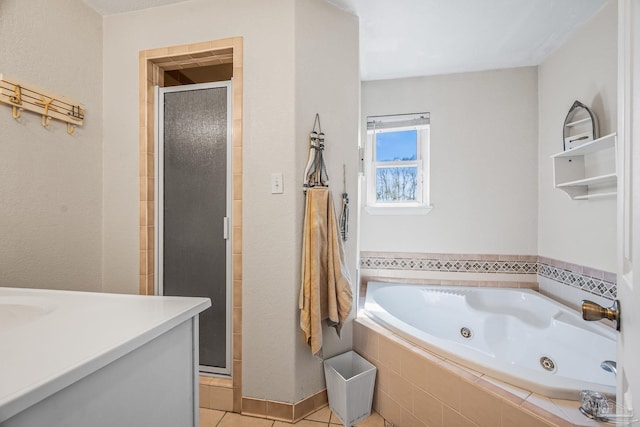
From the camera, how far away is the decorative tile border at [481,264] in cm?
209

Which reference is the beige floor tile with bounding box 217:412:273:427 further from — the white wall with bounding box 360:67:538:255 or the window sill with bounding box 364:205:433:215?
the window sill with bounding box 364:205:433:215

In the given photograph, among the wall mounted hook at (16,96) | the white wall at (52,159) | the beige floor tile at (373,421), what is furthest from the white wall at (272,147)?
the wall mounted hook at (16,96)

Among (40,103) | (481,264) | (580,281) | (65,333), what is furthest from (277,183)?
(580,281)

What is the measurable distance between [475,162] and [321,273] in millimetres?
1758

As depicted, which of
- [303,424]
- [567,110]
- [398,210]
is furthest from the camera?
[398,210]

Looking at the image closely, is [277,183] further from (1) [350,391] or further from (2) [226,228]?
(1) [350,391]

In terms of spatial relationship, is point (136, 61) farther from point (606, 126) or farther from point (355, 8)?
point (606, 126)

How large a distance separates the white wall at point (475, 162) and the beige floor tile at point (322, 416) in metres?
1.40

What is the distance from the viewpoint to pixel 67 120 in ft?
5.34

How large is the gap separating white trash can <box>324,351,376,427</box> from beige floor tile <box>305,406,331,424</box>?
0.03m

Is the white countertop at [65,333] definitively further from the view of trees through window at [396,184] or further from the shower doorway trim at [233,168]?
the view of trees through window at [396,184]

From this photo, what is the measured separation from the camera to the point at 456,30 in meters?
2.00

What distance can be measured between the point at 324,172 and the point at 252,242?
1.89 feet

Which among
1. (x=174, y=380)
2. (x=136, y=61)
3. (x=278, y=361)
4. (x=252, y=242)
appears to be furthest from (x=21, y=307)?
(x=136, y=61)
